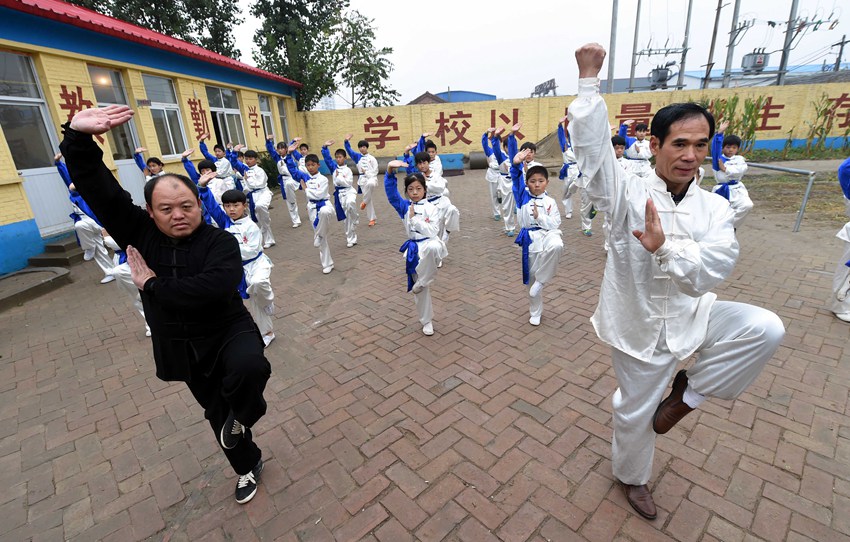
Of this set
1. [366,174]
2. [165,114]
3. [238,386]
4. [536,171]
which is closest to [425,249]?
[536,171]

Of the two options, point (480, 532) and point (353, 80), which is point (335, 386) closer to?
point (480, 532)

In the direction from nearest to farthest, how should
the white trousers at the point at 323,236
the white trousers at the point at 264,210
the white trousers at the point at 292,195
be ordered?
the white trousers at the point at 323,236
the white trousers at the point at 264,210
the white trousers at the point at 292,195

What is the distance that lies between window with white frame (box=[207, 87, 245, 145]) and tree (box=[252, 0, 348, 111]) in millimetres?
5341

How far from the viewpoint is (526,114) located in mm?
17766

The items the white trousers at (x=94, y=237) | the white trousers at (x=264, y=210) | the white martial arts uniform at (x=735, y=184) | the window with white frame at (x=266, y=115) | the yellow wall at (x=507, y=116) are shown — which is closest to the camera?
the white martial arts uniform at (x=735, y=184)

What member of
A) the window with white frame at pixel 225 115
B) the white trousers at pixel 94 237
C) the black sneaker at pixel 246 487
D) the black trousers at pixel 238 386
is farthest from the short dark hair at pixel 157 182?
the window with white frame at pixel 225 115

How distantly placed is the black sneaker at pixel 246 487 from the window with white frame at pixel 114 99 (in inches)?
372

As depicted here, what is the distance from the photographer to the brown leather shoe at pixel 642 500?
7.39ft

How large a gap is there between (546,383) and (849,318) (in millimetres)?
3373

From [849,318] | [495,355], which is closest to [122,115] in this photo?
[495,355]

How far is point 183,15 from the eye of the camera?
61.9ft

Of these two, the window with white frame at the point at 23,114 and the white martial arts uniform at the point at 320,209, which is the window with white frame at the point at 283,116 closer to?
the window with white frame at the point at 23,114

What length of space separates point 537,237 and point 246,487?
133 inches

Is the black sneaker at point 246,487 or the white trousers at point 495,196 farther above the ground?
the white trousers at point 495,196
